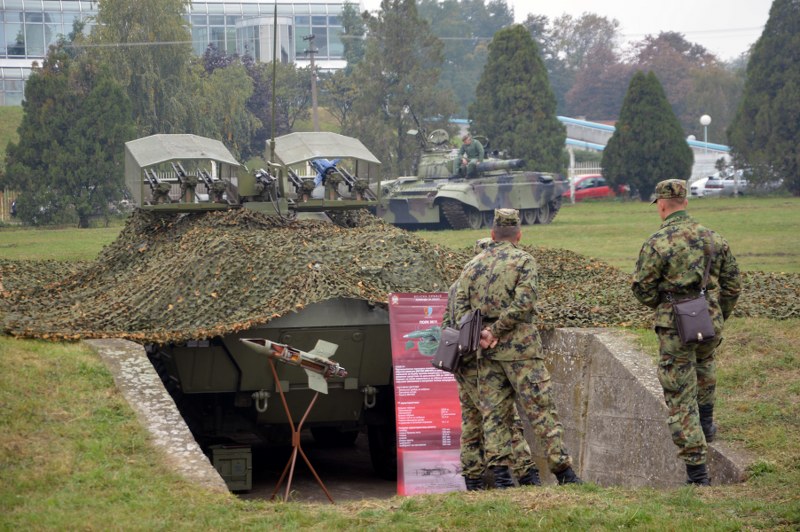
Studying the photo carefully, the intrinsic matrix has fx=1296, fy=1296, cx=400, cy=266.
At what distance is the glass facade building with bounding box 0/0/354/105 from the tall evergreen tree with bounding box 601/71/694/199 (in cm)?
1960

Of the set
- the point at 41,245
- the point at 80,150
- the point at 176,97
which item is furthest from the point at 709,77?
the point at 41,245

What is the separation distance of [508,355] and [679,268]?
109 cm

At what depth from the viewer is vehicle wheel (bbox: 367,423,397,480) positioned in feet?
35.1

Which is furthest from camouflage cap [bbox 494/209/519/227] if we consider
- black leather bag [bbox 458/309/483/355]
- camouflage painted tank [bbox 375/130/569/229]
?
camouflage painted tank [bbox 375/130/569/229]

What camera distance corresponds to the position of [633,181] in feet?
139

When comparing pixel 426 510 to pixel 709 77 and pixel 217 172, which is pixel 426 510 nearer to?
pixel 217 172

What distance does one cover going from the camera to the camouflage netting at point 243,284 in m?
9.77

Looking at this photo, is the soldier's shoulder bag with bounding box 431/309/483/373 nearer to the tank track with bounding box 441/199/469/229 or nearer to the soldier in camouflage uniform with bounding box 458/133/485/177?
the tank track with bounding box 441/199/469/229

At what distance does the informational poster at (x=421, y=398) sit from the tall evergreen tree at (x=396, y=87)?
3535 cm

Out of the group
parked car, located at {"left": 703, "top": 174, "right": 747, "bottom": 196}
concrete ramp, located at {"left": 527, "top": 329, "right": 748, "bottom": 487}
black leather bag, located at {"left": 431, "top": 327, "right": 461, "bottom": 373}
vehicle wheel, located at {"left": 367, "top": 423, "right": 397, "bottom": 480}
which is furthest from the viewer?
parked car, located at {"left": 703, "top": 174, "right": 747, "bottom": 196}

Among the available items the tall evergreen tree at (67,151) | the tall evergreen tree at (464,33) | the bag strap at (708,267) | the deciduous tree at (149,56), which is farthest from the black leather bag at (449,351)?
the tall evergreen tree at (464,33)

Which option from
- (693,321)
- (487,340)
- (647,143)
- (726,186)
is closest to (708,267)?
(693,321)

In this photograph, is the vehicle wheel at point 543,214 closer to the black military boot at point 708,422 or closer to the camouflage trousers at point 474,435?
the black military boot at point 708,422

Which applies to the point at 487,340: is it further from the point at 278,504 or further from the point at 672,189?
the point at 278,504
